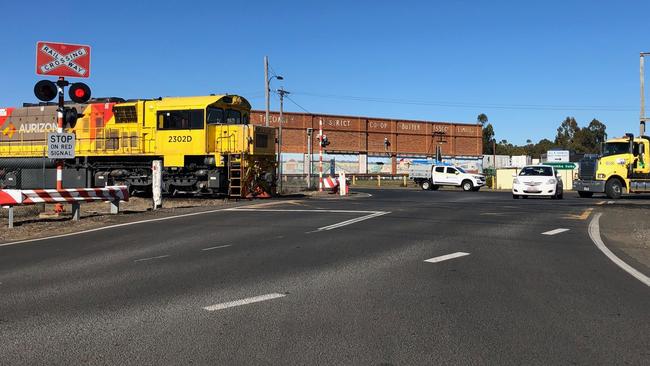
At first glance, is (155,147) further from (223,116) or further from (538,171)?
(538,171)

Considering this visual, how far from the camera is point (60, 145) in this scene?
15.1 metres

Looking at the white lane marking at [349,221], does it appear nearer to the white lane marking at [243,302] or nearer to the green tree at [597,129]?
the white lane marking at [243,302]

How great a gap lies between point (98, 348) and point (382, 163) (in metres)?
79.5

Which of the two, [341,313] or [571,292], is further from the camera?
[571,292]

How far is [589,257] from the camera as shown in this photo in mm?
9328

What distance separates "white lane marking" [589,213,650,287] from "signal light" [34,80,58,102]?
1448 centimetres

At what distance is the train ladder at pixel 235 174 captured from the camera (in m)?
22.9

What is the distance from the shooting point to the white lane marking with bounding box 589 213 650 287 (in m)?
7.69

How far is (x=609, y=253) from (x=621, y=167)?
21.8 m

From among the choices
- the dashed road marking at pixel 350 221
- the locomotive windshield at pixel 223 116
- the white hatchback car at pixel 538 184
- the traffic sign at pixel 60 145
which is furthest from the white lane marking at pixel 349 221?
the white hatchback car at pixel 538 184

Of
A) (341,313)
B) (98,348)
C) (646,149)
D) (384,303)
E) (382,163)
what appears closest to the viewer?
(98,348)

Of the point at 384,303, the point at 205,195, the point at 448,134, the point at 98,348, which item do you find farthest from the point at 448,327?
the point at 448,134

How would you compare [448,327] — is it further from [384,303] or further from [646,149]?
[646,149]

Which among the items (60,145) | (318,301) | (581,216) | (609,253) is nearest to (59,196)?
(60,145)
